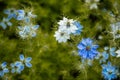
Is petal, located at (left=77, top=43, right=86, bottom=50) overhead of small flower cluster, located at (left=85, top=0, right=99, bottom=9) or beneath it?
beneath

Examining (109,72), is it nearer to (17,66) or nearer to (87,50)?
(87,50)

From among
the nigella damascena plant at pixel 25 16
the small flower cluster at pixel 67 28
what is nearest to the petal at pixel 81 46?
the small flower cluster at pixel 67 28

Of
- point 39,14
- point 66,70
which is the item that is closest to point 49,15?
point 39,14

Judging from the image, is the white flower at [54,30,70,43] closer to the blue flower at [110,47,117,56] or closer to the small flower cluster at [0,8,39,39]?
the small flower cluster at [0,8,39,39]

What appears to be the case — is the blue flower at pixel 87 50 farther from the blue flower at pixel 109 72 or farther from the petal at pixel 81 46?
the blue flower at pixel 109 72

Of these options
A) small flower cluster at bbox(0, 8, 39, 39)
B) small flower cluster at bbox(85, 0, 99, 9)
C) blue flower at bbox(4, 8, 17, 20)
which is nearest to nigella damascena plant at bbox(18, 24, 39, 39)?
small flower cluster at bbox(0, 8, 39, 39)

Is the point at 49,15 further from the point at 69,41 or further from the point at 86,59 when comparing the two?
the point at 86,59
